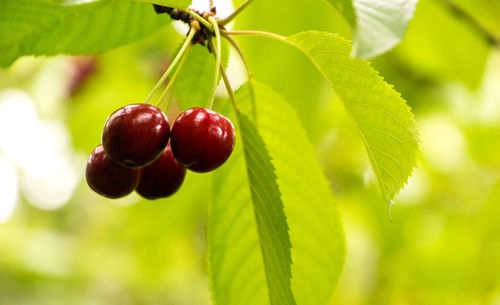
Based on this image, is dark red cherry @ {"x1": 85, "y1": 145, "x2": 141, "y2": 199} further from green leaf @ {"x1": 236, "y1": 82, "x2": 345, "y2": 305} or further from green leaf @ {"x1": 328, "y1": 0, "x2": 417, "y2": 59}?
green leaf @ {"x1": 328, "y1": 0, "x2": 417, "y2": 59}

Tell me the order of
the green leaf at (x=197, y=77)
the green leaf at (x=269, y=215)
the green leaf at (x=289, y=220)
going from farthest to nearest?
the green leaf at (x=289, y=220), the green leaf at (x=197, y=77), the green leaf at (x=269, y=215)

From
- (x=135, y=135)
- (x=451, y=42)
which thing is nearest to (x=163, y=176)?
(x=135, y=135)

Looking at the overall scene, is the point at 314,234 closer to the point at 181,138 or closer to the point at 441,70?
the point at 181,138

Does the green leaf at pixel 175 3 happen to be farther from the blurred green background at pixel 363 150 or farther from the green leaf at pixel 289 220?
the blurred green background at pixel 363 150

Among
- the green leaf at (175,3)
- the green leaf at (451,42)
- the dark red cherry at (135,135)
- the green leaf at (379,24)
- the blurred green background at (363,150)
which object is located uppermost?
the green leaf at (379,24)

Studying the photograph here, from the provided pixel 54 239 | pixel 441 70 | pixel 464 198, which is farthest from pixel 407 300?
pixel 54 239

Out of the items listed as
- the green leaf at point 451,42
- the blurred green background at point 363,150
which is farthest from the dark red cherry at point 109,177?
the green leaf at point 451,42

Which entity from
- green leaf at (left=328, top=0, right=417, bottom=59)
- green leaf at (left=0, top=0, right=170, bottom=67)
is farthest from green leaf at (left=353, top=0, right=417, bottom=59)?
green leaf at (left=0, top=0, right=170, bottom=67)
